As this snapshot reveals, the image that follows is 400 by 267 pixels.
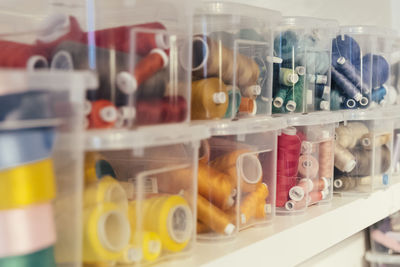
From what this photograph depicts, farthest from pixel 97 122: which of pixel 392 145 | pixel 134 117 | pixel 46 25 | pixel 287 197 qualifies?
pixel 392 145

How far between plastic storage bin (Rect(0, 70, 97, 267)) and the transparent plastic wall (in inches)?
31.8

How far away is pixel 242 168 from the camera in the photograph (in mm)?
903

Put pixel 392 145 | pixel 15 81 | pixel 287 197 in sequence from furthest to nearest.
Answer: pixel 392 145
pixel 287 197
pixel 15 81

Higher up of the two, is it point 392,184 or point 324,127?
point 324,127

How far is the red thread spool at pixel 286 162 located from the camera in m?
1.04

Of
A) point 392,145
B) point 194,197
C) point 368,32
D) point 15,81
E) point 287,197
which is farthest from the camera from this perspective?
point 392,145

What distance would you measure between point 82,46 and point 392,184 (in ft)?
3.45

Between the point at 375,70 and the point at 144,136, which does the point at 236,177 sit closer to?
the point at 144,136

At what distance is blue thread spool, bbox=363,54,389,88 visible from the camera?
1.26 meters

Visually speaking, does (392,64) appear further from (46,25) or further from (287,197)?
(46,25)

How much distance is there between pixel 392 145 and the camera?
1.38m

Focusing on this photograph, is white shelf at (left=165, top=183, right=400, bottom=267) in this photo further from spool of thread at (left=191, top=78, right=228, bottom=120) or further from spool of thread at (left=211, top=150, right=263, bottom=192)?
spool of thread at (left=191, top=78, right=228, bottom=120)

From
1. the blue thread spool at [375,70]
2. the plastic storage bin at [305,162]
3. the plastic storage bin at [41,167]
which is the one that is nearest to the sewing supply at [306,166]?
the plastic storage bin at [305,162]

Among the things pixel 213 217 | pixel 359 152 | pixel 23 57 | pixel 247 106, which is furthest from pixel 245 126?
pixel 359 152
